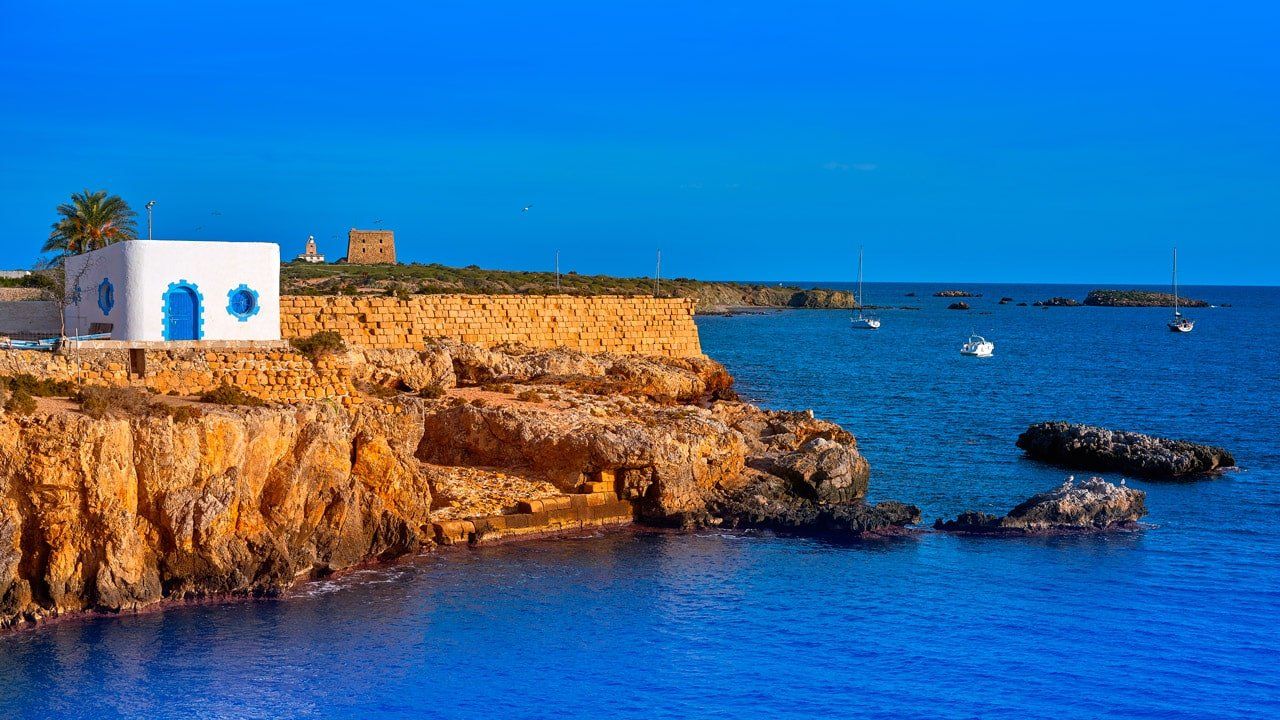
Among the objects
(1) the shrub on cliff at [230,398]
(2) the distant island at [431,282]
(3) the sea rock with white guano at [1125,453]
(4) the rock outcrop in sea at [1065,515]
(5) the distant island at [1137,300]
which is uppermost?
(5) the distant island at [1137,300]

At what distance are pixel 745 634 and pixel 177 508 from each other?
8.58 m

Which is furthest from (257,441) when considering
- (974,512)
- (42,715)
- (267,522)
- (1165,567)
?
(1165,567)

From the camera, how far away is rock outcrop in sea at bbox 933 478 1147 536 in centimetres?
2566

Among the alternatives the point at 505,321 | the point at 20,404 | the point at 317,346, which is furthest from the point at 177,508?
the point at 505,321

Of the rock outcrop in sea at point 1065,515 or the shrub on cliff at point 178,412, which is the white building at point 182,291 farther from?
the rock outcrop in sea at point 1065,515

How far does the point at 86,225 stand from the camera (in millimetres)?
32562

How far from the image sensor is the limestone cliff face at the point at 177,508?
17766 millimetres

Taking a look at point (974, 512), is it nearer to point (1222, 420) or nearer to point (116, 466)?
point (116, 466)

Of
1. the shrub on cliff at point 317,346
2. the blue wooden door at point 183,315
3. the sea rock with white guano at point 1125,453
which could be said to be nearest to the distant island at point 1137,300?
the sea rock with white guano at point 1125,453

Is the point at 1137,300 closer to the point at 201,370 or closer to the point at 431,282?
the point at 431,282

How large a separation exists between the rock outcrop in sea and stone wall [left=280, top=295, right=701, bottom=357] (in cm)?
1783

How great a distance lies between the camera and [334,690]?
1680 cm

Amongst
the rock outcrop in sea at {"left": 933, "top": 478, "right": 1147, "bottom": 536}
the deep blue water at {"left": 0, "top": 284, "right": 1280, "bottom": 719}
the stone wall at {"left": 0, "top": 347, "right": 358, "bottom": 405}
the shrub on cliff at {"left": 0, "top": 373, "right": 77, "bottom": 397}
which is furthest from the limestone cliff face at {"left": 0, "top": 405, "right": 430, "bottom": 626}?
the rock outcrop in sea at {"left": 933, "top": 478, "right": 1147, "bottom": 536}

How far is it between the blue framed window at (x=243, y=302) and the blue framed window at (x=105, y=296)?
216 centimetres
